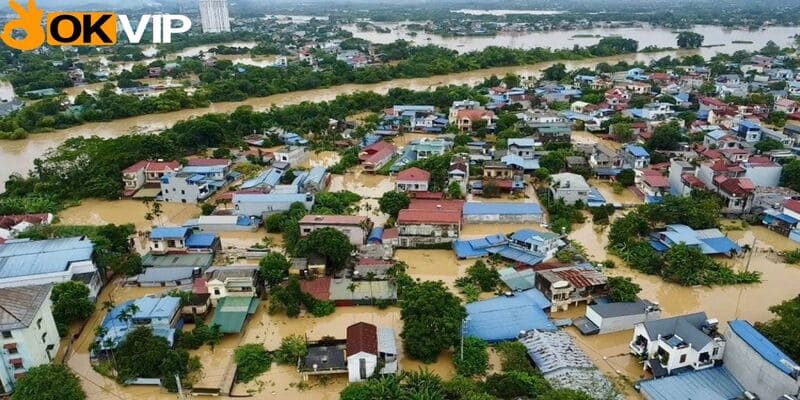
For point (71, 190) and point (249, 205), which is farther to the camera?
point (71, 190)

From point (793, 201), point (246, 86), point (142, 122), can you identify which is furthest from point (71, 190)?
point (793, 201)

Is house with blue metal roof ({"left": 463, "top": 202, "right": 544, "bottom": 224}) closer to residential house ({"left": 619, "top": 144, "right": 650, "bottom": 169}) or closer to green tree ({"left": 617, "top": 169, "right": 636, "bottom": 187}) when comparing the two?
green tree ({"left": 617, "top": 169, "right": 636, "bottom": 187})

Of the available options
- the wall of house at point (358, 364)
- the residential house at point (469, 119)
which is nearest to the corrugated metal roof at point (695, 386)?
the wall of house at point (358, 364)

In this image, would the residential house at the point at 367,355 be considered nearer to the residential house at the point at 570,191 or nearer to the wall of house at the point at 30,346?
the wall of house at the point at 30,346

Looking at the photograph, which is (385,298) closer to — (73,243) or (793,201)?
(73,243)

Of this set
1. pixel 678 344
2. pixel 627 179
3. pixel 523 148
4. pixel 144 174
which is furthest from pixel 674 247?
pixel 144 174

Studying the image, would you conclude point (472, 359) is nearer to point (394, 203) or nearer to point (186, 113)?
point (394, 203)

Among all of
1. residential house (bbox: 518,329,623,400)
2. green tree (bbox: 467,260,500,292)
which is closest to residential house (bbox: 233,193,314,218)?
green tree (bbox: 467,260,500,292)
